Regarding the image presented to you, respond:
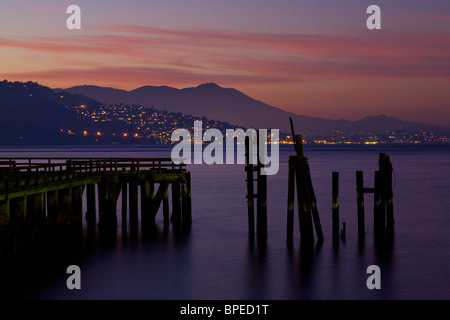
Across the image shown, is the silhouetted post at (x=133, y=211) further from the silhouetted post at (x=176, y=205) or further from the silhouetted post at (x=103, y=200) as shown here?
the silhouetted post at (x=176, y=205)

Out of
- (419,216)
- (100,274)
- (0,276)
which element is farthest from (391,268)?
(419,216)

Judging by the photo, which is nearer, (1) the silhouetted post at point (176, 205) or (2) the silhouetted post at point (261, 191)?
(2) the silhouetted post at point (261, 191)

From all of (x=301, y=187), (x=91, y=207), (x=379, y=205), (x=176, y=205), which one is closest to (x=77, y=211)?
(x=91, y=207)

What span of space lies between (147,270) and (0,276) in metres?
6.81

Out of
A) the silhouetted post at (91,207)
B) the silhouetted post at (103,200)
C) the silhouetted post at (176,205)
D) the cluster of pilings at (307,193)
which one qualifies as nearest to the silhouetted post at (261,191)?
the cluster of pilings at (307,193)

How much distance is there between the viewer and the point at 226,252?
36906 mm

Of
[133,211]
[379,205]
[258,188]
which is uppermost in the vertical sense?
[258,188]

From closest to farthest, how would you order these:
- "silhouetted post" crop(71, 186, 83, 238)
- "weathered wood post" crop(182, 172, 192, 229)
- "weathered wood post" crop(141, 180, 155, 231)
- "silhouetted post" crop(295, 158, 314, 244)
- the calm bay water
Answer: the calm bay water < "silhouetted post" crop(295, 158, 314, 244) < "silhouetted post" crop(71, 186, 83, 238) < "weathered wood post" crop(141, 180, 155, 231) < "weathered wood post" crop(182, 172, 192, 229)

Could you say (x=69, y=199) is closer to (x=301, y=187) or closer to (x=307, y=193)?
(x=301, y=187)

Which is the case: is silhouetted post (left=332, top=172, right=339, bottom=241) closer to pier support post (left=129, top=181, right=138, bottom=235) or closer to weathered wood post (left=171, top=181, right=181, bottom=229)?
weathered wood post (left=171, top=181, right=181, bottom=229)

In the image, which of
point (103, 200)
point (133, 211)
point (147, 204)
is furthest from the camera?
point (133, 211)

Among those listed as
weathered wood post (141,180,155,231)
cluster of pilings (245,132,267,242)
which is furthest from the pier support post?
cluster of pilings (245,132,267,242)
